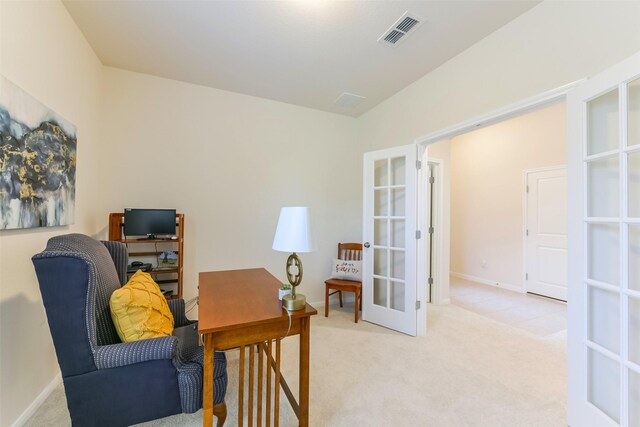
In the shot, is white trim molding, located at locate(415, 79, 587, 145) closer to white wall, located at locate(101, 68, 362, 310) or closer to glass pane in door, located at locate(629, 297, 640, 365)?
glass pane in door, located at locate(629, 297, 640, 365)

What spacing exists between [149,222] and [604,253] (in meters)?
3.35

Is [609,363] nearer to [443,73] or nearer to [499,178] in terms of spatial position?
[443,73]

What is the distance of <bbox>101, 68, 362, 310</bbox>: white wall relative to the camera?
2.77 meters

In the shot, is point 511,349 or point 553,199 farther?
point 553,199

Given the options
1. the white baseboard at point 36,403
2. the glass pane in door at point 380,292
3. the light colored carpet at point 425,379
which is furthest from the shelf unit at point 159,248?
the glass pane in door at point 380,292

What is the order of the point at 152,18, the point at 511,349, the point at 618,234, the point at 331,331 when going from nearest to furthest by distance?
the point at 618,234
the point at 152,18
the point at 511,349
the point at 331,331

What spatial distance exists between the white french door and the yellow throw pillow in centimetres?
225

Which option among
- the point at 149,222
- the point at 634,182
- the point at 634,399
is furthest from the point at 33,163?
the point at 634,399

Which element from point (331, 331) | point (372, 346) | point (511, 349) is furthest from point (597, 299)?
point (331, 331)

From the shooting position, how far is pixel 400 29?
2107 mm

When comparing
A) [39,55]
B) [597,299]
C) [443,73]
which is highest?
[443,73]

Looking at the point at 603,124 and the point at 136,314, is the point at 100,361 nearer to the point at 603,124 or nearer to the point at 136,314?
the point at 136,314

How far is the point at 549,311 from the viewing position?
3568mm

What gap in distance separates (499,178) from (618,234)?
392cm
